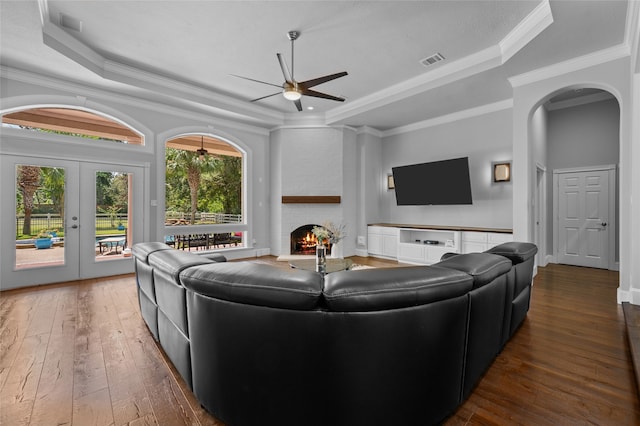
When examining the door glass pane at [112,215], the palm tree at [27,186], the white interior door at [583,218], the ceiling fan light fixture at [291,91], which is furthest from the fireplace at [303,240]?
the white interior door at [583,218]

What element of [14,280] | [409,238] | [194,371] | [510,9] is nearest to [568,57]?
[510,9]

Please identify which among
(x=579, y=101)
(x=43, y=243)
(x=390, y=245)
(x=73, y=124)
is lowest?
(x=390, y=245)

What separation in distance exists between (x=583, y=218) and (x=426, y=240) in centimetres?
292

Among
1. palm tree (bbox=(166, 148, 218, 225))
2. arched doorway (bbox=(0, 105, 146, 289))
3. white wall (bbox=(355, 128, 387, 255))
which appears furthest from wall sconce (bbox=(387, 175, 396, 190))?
arched doorway (bbox=(0, 105, 146, 289))

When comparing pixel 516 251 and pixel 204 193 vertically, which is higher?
pixel 204 193

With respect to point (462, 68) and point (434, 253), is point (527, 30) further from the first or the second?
point (434, 253)

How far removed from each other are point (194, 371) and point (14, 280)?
450 centimetres

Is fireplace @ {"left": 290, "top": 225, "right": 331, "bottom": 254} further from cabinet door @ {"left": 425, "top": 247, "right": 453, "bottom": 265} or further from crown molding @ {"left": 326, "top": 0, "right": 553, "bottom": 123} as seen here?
crown molding @ {"left": 326, "top": 0, "right": 553, "bottom": 123}

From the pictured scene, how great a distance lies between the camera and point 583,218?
5.84 metres

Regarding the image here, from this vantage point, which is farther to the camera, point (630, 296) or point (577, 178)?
point (577, 178)

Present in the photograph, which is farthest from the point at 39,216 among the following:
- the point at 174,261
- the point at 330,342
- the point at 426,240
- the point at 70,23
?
the point at 426,240

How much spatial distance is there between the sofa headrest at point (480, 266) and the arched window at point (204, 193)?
18.3ft

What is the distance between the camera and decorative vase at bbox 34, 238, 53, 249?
4.54m

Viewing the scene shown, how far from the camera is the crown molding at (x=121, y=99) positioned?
4.33 meters
